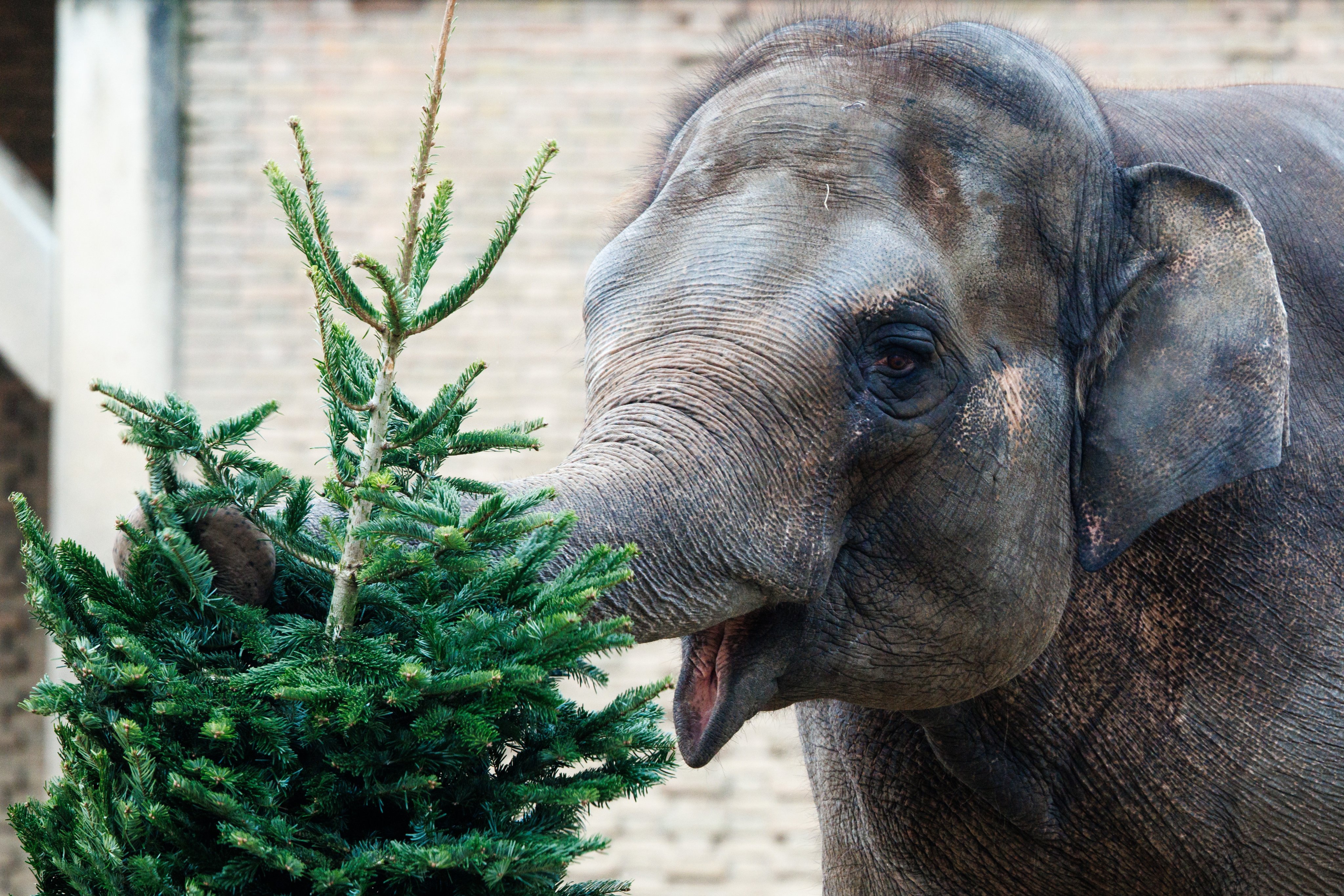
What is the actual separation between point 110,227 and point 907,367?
6.24 m

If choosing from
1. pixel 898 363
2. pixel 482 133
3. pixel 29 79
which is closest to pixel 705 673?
pixel 898 363

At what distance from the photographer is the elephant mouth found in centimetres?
186

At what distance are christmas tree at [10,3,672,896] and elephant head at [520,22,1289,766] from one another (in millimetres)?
258

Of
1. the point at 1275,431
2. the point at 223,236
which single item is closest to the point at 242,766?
the point at 1275,431

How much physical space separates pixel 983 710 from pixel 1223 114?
1048 mm

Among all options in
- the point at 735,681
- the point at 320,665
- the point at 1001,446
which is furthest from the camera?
the point at 1001,446

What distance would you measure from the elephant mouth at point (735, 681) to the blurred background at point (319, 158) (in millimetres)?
5242

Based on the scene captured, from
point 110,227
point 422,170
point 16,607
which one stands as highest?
point 110,227

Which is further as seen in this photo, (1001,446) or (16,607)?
(16,607)

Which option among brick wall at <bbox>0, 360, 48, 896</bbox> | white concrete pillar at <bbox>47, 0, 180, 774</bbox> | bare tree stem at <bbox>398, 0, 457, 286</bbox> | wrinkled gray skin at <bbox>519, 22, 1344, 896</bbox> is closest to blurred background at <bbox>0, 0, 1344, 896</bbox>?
white concrete pillar at <bbox>47, 0, 180, 774</bbox>

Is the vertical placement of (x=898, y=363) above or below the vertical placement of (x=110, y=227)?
below

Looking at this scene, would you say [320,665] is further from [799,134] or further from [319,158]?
[319,158]

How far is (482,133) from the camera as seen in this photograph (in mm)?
7227

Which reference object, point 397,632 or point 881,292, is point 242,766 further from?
point 881,292
